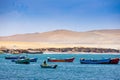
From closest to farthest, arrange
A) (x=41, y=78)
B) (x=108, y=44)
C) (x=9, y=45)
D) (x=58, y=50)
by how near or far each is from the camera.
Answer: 1. (x=41, y=78)
2. (x=58, y=50)
3. (x=9, y=45)
4. (x=108, y=44)

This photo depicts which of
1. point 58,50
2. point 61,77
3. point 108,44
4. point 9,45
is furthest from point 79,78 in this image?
point 108,44

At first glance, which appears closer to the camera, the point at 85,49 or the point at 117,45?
the point at 85,49

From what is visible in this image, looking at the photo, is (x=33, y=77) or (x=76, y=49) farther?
(x=76, y=49)

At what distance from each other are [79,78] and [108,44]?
5852 inches

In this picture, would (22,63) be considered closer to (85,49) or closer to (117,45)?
(85,49)

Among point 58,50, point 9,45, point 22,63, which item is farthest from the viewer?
point 9,45

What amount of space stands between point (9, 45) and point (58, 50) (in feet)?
110

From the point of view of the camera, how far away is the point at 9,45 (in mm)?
183625

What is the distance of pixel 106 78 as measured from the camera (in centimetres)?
4891

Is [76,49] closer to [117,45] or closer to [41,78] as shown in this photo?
[117,45]

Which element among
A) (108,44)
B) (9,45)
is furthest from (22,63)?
(108,44)

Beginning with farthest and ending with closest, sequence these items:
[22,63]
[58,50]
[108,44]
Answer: [108,44] → [58,50] → [22,63]

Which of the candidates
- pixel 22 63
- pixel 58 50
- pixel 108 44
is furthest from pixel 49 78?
pixel 108 44

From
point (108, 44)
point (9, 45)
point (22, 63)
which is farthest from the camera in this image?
point (108, 44)
